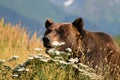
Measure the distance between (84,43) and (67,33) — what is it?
0.40 metres

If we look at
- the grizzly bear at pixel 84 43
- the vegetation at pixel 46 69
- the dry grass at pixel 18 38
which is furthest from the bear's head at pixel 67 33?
the dry grass at pixel 18 38

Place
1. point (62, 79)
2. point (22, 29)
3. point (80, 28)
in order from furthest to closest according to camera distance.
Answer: point (22, 29)
point (80, 28)
point (62, 79)

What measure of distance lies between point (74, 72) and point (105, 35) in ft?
5.21

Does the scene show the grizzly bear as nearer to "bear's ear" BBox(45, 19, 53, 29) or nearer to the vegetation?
"bear's ear" BBox(45, 19, 53, 29)

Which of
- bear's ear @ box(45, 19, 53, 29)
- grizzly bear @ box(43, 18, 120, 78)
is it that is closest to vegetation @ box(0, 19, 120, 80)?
grizzly bear @ box(43, 18, 120, 78)

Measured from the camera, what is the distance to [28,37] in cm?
1455

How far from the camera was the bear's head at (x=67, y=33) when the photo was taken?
27.2 ft

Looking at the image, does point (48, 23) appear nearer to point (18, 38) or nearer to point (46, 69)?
point (46, 69)

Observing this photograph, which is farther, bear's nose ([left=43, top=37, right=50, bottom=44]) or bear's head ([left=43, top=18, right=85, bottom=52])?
bear's head ([left=43, top=18, right=85, bottom=52])

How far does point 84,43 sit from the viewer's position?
8.59 meters

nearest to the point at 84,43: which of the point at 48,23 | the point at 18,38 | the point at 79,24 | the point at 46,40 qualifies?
the point at 79,24

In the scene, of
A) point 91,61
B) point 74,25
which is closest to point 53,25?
point 74,25

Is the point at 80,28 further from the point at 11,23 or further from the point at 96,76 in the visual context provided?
the point at 11,23

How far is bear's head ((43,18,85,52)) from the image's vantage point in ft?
27.2
